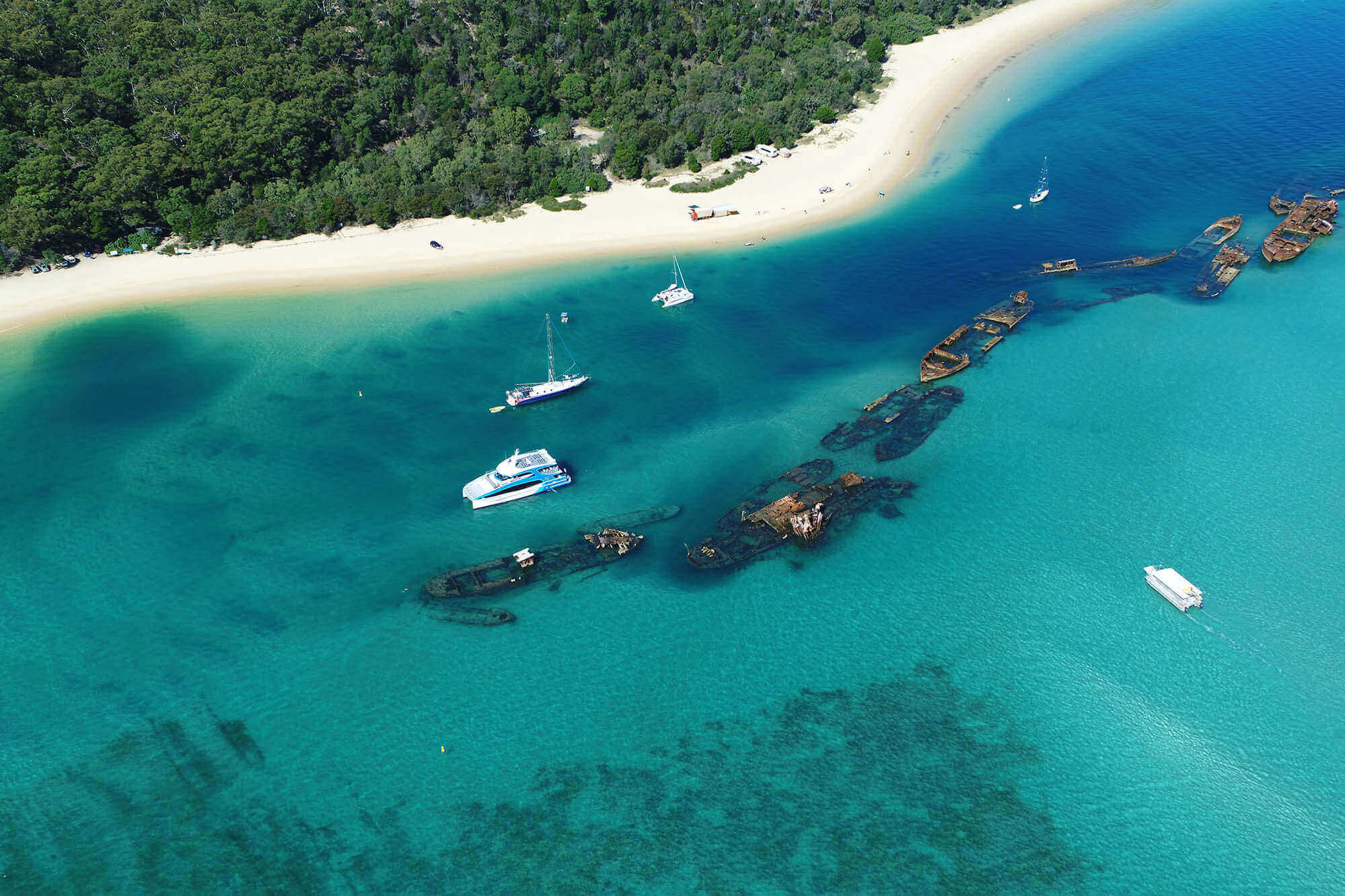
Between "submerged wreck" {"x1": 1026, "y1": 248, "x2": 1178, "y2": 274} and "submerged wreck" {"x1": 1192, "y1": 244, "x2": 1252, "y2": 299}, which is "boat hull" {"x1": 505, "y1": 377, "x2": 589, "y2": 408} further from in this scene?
"submerged wreck" {"x1": 1192, "y1": 244, "x2": 1252, "y2": 299}

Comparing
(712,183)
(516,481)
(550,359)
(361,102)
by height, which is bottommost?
(516,481)

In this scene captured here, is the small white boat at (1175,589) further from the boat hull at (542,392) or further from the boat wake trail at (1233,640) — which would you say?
the boat hull at (542,392)

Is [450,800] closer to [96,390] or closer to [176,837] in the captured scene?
[176,837]

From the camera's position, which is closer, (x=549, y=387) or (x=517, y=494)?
(x=517, y=494)

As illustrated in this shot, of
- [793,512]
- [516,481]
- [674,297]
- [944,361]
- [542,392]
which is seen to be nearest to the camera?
[793,512]

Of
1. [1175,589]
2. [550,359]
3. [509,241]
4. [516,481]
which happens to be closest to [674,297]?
[550,359]

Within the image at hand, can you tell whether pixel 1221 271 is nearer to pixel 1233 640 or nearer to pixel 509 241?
pixel 1233 640

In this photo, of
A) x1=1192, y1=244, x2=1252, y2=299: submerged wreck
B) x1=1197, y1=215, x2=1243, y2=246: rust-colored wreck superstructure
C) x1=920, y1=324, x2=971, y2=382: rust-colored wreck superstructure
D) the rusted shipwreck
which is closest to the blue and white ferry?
x1=920, y1=324, x2=971, y2=382: rust-colored wreck superstructure

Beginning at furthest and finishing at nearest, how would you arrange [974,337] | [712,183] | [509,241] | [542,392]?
[712,183], [509,241], [974,337], [542,392]
